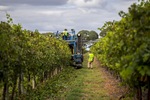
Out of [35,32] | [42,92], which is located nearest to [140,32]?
[42,92]

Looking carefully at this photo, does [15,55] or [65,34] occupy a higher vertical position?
[65,34]

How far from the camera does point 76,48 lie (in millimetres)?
33062

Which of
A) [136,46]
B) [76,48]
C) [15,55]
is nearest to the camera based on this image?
[136,46]

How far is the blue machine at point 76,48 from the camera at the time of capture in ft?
105

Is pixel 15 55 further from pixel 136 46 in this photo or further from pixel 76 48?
pixel 76 48

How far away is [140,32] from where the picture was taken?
18.5 feet

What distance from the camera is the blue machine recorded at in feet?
105

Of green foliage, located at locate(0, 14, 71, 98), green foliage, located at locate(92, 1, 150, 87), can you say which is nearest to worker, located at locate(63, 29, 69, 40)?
green foliage, located at locate(0, 14, 71, 98)

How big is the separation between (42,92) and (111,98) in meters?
3.31

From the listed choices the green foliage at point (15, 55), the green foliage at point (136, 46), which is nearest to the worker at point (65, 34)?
the green foliage at point (15, 55)

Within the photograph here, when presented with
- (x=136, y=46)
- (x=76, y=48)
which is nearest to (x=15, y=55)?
(x=136, y=46)

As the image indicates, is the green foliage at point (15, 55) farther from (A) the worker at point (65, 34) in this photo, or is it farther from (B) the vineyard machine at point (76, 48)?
(A) the worker at point (65, 34)

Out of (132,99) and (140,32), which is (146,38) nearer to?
(140,32)

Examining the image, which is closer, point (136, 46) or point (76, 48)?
point (136, 46)
